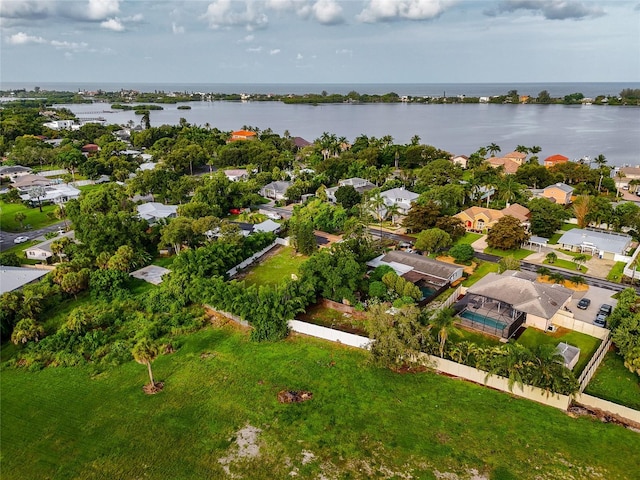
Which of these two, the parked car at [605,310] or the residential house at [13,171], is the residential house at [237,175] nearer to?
the residential house at [13,171]

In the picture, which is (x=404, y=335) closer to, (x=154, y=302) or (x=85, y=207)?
(x=154, y=302)

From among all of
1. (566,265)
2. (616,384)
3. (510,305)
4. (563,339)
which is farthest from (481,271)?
(616,384)

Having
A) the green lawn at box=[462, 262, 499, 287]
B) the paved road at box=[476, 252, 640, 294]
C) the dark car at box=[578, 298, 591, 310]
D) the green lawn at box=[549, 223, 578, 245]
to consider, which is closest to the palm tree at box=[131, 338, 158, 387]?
the green lawn at box=[462, 262, 499, 287]

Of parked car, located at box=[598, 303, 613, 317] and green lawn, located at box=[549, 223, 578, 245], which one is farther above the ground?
green lawn, located at box=[549, 223, 578, 245]

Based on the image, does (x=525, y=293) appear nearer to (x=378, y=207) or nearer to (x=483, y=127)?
(x=378, y=207)

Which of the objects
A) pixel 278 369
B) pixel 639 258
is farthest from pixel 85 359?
pixel 639 258

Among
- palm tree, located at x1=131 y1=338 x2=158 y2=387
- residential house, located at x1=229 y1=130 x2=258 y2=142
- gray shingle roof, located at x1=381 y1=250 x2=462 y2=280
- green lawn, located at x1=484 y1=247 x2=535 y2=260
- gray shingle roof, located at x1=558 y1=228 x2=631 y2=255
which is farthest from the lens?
residential house, located at x1=229 y1=130 x2=258 y2=142

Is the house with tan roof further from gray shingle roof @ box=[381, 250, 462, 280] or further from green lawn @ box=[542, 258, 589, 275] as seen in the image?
gray shingle roof @ box=[381, 250, 462, 280]
